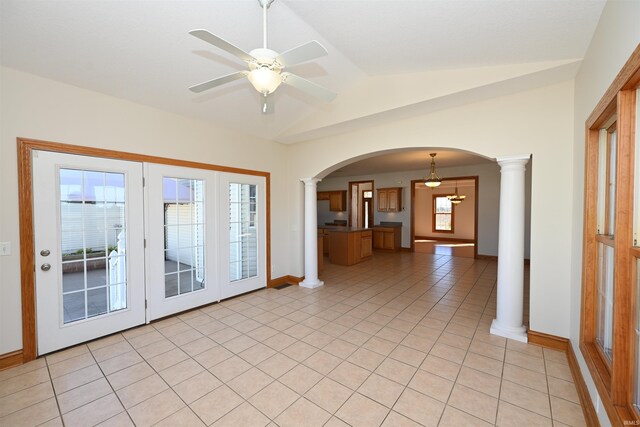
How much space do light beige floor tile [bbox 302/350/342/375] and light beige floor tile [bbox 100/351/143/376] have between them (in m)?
1.59

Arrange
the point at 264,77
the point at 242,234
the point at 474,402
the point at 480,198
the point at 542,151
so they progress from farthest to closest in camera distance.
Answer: the point at 480,198 < the point at 242,234 < the point at 542,151 < the point at 474,402 < the point at 264,77

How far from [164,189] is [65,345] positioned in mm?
1871

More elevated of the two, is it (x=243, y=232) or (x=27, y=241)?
(x=27, y=241)

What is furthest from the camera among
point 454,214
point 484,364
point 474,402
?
point 454,214

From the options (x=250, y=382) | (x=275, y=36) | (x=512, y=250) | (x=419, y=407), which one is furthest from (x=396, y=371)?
(x=275, y=36)

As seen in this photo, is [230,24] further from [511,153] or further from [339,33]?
[511,153]

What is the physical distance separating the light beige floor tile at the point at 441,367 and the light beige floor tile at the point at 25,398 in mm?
3026

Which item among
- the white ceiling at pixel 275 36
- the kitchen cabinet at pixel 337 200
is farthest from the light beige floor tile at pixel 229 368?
the kitchen cabinet at pixel 337 200

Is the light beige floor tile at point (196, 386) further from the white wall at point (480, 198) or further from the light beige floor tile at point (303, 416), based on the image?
the white wall at point (480, 198)

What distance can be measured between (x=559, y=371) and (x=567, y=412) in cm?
57

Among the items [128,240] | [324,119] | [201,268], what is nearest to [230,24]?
[324,119]

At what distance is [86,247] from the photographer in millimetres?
2770

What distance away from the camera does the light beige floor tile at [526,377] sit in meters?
2.08

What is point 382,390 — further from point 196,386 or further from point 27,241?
point 27,241
